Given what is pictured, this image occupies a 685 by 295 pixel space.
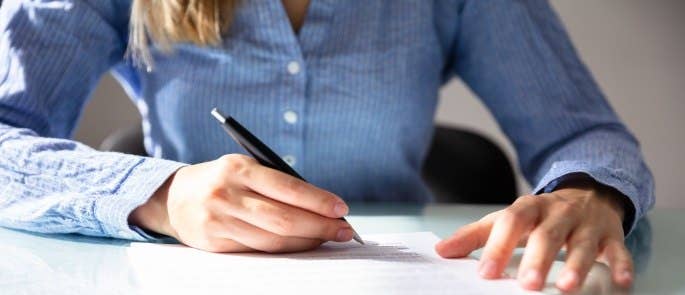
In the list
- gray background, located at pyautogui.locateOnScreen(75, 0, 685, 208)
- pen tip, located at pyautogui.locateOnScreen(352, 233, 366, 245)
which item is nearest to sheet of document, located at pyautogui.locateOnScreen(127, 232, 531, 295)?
pen tip, located at pyautogui.locateOnScreen(352, 233, 366, 245)

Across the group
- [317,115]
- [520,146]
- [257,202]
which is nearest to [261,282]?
[257,202]

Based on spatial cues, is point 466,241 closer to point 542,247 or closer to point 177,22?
point 542,247

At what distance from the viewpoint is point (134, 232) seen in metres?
0.68

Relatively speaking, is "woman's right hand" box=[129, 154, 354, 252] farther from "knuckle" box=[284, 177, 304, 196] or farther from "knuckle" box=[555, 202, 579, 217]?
"knuckle" box=[555, 202, 579, 217]

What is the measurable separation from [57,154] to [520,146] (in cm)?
53

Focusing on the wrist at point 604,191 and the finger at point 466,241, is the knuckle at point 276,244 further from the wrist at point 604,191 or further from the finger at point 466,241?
the wrist at point 604,191

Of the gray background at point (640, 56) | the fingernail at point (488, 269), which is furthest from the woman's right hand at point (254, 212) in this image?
the gray background at point (640, 56)

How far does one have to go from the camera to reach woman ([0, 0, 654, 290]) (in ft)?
2.45

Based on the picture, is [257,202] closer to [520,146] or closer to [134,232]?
[134,232]

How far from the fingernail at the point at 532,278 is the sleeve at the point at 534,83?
33 centimetres

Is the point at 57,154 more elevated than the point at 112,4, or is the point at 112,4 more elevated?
the point at 112,4

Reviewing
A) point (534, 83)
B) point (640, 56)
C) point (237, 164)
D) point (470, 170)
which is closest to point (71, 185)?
point (237, 164)

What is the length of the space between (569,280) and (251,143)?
9.6 inches

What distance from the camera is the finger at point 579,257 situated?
558mm
